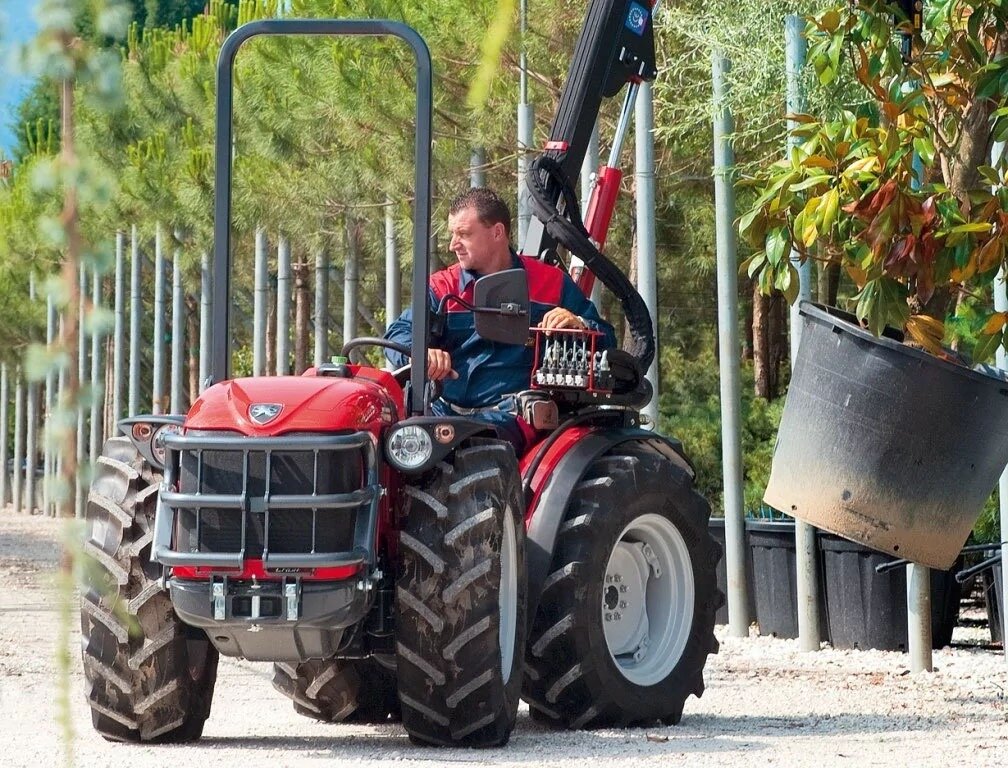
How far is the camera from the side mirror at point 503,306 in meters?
5.10

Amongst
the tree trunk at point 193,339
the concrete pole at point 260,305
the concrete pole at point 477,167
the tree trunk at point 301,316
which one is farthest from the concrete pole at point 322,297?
the concrete pole at point 477,167

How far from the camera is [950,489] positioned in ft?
20.6

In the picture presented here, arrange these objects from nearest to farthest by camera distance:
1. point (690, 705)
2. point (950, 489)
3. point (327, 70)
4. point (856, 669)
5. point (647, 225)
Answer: point (950, 489), point (690, 705), point (856, 669), point (647, 225), point (327, 70)

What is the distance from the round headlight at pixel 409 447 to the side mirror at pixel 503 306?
0.36 metres

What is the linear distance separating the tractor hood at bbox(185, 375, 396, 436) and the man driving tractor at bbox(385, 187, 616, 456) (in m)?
0.46

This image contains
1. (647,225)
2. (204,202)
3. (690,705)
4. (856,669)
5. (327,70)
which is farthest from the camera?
(204,202)

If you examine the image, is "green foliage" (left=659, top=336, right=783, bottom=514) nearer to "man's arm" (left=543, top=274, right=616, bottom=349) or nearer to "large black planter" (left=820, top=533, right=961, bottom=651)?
"large black planter" (left=820, top=533, right=961, bottom=651)

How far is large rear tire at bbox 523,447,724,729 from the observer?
5.63 metres

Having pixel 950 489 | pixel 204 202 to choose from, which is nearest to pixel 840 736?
pixel 950 489

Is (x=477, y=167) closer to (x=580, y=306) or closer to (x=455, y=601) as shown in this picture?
(x=580, y=306)

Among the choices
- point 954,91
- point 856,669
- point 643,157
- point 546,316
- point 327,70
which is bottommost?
point 856,669

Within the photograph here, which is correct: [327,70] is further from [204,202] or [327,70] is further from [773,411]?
[773,411]

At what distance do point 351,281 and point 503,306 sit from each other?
50.7ft

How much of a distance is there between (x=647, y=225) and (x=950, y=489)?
4.86 m
